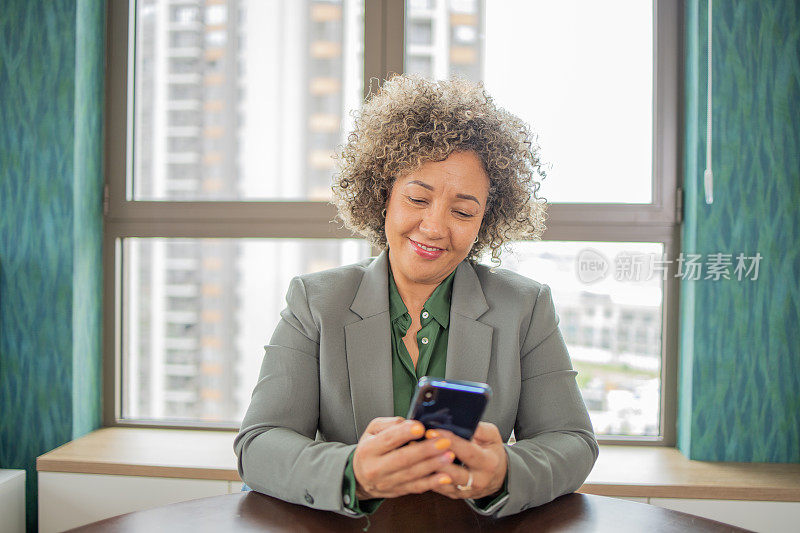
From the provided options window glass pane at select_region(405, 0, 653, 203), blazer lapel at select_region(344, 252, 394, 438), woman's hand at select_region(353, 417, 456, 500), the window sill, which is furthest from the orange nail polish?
window glass pane at select_region(405, 0, 653, 203)

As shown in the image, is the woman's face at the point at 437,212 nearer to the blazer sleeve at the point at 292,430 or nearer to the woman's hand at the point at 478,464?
the blazer sleeve at the point at 292,430

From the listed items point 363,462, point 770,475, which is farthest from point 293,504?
point 770,475

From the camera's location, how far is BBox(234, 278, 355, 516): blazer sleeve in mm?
973

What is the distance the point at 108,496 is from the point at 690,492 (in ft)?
6.07

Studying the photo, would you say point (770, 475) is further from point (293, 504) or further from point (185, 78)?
point (185, 78)

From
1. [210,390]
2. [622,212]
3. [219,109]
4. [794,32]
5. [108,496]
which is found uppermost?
[794,32]

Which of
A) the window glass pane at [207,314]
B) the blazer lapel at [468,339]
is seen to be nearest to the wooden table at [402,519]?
the blazer lapel at [468,339]

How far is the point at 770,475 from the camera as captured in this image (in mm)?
2010

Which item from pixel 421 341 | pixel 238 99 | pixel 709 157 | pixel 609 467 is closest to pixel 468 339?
pixel 421 341

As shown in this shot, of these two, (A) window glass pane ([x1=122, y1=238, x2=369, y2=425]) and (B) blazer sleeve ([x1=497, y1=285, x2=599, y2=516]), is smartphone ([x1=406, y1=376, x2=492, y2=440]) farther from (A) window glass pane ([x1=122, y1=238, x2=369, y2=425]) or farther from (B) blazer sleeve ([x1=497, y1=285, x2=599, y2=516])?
(A) window glass pane ([x1=122, y1=238, x2=369, y2=425])

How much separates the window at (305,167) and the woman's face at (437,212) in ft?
3.58

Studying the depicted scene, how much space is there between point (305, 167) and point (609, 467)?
156cm

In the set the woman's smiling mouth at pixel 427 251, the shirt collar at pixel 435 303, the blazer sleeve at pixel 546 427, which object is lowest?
the blazer sleeve at pixel 546 427

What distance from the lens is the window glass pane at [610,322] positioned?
7.67 feet
